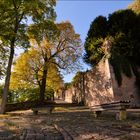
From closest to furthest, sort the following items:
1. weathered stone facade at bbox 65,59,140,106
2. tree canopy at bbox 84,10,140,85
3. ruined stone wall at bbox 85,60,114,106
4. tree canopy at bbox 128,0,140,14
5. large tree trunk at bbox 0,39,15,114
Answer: large tree trunk at bbox 0,39,15,114, weathered stone facade at bbox 65,59,140,106, ruined stone wall at bbox 85,60,114,106, tree canopy at bbox 84,10,140,85, tree canopy at bbox 128,0,140,14

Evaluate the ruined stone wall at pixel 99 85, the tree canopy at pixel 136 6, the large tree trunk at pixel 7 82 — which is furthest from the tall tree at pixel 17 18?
the tree canopy at pixel 136 6

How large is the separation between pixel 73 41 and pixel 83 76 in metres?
4.37

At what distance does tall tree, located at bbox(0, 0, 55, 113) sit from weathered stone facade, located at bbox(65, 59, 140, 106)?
22.6ft

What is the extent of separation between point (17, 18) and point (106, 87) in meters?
9.78

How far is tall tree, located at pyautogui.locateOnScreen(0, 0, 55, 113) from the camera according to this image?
72.7 ft

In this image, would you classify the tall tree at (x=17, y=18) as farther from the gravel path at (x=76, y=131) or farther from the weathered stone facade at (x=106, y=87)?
the gravel path at (x=76, y=131)

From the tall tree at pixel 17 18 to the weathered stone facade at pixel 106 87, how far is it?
688cm

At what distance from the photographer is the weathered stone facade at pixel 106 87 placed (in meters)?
24.1

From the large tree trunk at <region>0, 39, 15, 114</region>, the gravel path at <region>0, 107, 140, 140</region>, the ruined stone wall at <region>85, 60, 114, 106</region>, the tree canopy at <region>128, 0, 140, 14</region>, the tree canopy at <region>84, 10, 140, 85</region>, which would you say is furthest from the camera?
the tree canopy at <region>128, 0, 140, 14</region>

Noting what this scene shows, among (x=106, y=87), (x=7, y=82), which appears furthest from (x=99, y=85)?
(x=7, y=82)

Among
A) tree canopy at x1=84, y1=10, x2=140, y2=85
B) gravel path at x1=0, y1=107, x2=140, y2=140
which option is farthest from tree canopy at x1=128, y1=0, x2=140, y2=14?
gravel path at x1=0, y1=107, x2=140, y2=140

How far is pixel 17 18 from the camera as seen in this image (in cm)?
2336

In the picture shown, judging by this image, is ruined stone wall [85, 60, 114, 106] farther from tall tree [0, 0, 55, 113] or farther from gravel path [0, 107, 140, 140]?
gravel path [0, 107, 140, 140]

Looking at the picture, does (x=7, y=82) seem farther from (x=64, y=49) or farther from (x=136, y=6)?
(x=136, y=6)
